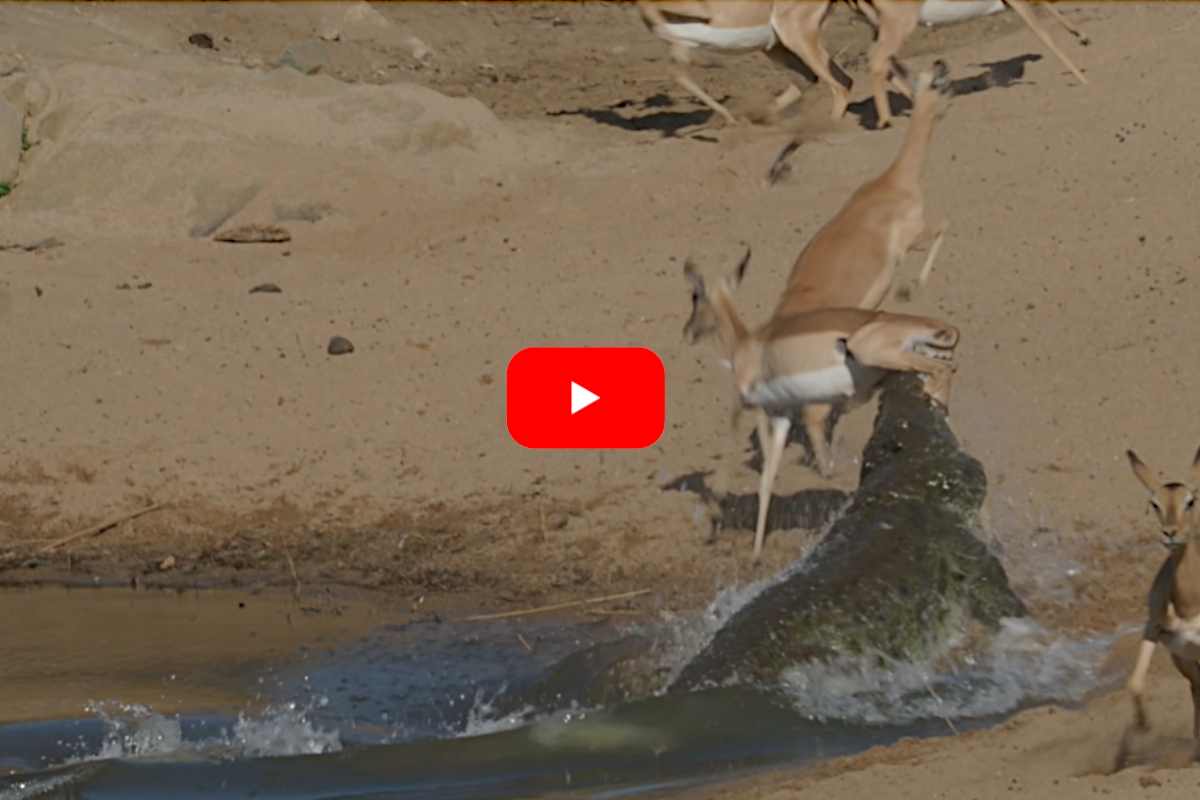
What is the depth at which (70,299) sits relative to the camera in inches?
394

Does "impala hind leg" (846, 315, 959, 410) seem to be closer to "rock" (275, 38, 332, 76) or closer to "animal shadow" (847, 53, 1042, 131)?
"animal shadow" (847, 53, 1042, 131)

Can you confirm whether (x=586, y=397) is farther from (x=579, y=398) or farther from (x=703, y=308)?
(x=703, y=308)

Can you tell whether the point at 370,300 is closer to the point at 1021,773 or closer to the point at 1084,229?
the point at 1084,229

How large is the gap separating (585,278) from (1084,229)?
251cm

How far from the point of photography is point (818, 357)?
682 centimetres

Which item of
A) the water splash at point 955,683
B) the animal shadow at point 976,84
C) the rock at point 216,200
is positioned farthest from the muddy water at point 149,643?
the animal shadow at point 976,84


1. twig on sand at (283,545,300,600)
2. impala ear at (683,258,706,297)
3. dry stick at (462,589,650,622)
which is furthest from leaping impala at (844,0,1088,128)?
twig on sand at (283,545,300,600)

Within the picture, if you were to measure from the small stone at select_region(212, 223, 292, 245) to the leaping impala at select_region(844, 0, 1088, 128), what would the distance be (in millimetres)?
3587

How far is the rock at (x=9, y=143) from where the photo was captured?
11148 mm

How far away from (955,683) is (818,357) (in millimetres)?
1367

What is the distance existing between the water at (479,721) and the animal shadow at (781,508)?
81cm

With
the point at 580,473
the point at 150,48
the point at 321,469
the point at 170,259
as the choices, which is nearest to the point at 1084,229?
the point at 580,473

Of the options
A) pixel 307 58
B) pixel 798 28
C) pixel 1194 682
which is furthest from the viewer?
pixel 307 58

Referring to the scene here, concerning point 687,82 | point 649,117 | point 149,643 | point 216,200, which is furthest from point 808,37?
point 149,643
